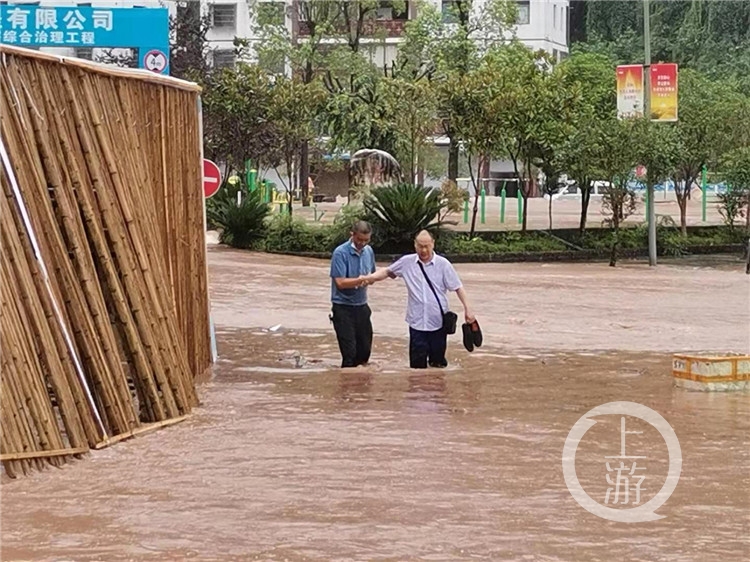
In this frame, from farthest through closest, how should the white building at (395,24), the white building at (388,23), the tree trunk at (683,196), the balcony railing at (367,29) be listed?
the white building at (395,24)
the white building at (388,23)
the balcony railing at (367,29)
the tree trunk at (683,196)

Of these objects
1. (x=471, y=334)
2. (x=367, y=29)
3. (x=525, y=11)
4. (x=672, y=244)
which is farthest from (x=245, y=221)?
(x=525, y=11)

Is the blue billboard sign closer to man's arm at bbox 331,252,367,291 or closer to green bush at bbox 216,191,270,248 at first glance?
man's arm at bbox 331,252,367,291

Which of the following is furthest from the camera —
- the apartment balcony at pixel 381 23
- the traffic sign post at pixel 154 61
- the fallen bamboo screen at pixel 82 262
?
the apartment balcony at pixel 381 23

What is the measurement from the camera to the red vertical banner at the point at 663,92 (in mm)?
31391

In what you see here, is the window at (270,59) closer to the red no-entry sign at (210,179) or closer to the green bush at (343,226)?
the green bush at (343,226)

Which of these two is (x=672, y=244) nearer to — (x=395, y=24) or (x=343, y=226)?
(x=343, y=226)

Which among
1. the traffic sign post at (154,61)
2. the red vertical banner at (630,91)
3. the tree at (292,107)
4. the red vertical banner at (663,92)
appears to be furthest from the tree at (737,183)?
the traffic sign post at (154,61)

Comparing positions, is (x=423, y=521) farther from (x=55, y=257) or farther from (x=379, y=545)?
(x=55, y=257)

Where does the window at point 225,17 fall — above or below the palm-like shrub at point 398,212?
above

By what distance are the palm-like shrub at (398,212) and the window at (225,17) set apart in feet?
133

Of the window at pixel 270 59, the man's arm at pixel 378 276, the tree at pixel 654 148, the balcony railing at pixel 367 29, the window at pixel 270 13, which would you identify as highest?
the window at pixel 270 13

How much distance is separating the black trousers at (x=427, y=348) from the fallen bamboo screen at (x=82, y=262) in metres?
2.87

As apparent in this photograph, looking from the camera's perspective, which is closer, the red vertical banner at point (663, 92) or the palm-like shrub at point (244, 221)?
the red vertical banner at point (663, 92)

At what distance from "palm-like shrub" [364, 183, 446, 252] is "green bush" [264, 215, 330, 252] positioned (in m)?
1.42
